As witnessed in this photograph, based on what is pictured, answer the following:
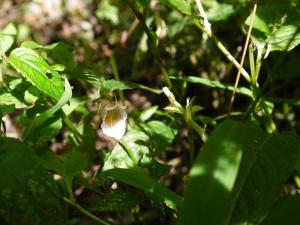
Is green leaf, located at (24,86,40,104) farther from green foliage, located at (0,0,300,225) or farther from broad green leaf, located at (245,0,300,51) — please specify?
broad green leaf, located at (245,0,300,51)

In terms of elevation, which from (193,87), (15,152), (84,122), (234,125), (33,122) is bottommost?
(193,87)

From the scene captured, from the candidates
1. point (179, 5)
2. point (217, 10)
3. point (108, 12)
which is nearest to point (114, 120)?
point (179, 5)

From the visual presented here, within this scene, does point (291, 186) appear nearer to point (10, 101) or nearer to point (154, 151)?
point (154, 151)

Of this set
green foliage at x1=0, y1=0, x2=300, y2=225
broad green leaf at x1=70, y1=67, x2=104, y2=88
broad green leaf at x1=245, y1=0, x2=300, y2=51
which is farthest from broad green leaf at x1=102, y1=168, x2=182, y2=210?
broad green leaf at x1=245, y1=0, x2=300, y2=51

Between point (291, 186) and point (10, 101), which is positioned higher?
point (10, 101)

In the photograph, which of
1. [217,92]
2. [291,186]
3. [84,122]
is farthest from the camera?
[217,92]

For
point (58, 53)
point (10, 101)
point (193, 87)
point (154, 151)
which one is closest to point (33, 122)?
point (10, 101)

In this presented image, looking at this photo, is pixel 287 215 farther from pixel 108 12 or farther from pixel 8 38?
pixel 108 12
